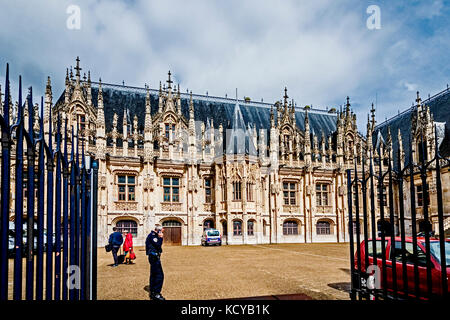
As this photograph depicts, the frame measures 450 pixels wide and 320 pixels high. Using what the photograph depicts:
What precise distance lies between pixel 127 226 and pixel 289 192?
47.4 ft

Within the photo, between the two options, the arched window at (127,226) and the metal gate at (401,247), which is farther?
the arched window at (127,226)

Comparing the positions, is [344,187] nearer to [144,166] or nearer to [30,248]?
[144,166]

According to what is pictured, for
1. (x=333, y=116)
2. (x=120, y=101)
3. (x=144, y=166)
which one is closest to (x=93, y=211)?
(x=144, y=166)

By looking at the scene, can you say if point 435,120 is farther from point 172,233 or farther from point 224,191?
point 172,233

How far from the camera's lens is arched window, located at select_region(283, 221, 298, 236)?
29462 mm

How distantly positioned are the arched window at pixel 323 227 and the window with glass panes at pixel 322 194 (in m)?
1.77

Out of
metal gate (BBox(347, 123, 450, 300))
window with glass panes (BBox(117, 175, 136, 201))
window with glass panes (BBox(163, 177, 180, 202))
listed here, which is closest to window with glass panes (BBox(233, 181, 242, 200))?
window with glass panes (BBox(163, 177, 180, 202))

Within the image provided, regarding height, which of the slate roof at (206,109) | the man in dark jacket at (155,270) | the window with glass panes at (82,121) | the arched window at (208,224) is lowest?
the arched window at (208,224)

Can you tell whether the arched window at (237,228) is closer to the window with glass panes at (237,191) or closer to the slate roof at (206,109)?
the window with glass panes at (237,191)

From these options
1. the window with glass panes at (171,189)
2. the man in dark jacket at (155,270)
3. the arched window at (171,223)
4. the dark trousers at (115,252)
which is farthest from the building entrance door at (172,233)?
the man in dark jacket at (155,270)

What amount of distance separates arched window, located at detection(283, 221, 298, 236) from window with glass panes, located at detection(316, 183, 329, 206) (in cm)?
329

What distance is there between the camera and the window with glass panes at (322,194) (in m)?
31.1

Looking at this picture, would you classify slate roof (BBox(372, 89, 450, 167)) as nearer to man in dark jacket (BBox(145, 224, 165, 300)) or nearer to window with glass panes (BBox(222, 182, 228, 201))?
window with glass panes (BBox(222, 182, 228, 201))
